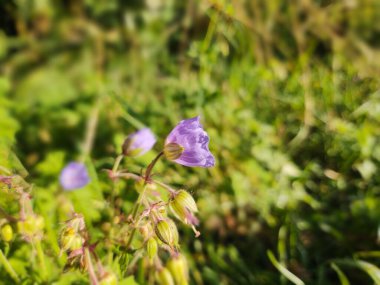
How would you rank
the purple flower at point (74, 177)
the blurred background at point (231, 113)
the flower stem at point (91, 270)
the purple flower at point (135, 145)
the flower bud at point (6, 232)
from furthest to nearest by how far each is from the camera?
the blurred background at point (231, 113) < the purple flower at point (74, 177) < the purple flower at point (135, 145) < the flower bud at point (6, 232) < the flower stem at point (91, 270)

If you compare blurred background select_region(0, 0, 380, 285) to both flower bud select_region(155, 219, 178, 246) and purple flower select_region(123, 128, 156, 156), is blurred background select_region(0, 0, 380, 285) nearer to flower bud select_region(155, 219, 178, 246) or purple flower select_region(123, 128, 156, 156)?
purple flower select_region(123, 128, 156, 156)

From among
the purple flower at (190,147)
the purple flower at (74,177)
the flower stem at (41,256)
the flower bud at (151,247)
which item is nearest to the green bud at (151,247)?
the flower bud at (151,247)

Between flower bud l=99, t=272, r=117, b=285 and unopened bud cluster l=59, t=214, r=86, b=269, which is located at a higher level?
unopened bud cluster l=59, t=214, r=86, b=269

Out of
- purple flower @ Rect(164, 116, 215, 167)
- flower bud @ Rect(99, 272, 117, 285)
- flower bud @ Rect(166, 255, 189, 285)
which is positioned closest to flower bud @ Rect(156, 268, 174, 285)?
flower bud @ Rect(166, 255, 189, 285)

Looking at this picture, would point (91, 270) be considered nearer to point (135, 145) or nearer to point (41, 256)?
point (41, 256)

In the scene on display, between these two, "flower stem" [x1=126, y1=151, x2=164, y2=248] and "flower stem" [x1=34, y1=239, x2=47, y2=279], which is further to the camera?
"flower stem" [x1=34, y1=239, x2=47, y2=279]

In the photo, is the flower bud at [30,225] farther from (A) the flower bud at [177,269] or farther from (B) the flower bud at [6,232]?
(A) the flower bud at [177,269]

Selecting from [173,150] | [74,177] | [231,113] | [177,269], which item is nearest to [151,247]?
[177,269]
